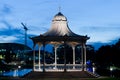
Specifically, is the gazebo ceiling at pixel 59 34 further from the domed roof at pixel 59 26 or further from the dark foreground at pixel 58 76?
the dark foreground at pixel 58 76

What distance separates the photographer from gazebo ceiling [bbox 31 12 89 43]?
191ft

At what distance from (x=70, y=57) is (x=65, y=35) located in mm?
67311

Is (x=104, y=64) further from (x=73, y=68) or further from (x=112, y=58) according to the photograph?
(x=73, y=68)

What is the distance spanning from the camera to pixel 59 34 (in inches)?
2340

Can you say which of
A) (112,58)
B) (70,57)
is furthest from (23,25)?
(112,58)

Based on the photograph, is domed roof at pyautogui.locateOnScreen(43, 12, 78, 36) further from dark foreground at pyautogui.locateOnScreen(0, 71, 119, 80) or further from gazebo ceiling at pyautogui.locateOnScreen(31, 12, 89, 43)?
dark foreground at pyautogui.locateOnScreen(0, 71, 119, 80)

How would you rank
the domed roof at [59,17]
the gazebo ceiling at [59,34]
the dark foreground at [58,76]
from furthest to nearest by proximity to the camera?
1. the domed roof at [59,17]
2. the gazebo ceiling at [59,34]
3. the dark foreground at [58,76]

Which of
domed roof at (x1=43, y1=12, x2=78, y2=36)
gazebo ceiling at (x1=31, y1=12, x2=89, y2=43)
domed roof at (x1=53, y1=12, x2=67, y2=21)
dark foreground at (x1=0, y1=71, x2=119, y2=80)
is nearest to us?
dark foreground at (x1=0, y1=71, x2=119, y2=80)

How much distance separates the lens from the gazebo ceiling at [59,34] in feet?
191

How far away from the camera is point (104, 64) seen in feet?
404

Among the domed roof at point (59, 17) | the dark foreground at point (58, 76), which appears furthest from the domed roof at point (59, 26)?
the dark foreground at point (58, 76)

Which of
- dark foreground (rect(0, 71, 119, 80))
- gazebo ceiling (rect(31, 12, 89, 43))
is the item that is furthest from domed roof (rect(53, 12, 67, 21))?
dark foreground (rect(0, 71, 119, 80))

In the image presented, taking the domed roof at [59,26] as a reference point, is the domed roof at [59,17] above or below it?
above

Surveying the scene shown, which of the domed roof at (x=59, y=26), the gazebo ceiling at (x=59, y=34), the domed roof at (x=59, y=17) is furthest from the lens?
the domed roof at (x=59, y=17)
